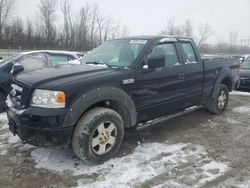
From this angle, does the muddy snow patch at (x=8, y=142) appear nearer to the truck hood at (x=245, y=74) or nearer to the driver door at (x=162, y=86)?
the driver door at (x=162, y=86)

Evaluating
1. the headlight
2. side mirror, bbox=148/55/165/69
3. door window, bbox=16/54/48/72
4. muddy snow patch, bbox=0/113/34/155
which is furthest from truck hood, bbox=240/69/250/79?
the headlight

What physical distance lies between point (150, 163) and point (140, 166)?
18 cm

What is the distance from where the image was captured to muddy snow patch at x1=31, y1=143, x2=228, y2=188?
11.4 ft

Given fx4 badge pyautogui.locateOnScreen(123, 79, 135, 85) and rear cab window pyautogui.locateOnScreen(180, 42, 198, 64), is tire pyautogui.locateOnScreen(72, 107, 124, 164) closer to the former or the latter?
fx4 badge pyautogui.locateOnScreen(123, 79, 135, 85)

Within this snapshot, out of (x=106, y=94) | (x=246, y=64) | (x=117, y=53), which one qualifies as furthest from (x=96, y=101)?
(x=246, y=64)

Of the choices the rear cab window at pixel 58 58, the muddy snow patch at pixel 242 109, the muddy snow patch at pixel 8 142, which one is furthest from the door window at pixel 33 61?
the muddy snow patch at pixel 242 109

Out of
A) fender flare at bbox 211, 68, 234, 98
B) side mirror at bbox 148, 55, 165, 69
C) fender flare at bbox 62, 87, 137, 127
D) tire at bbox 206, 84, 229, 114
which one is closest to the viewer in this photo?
fender flare at bbox 62, 87, 137, 127

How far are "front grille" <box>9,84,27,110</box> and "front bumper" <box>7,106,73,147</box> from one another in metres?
0.16

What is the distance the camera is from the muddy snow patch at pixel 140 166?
346 cm

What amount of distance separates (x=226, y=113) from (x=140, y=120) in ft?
10.5

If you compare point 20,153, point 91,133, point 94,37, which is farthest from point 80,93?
point 94,37

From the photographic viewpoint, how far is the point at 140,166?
3.82m

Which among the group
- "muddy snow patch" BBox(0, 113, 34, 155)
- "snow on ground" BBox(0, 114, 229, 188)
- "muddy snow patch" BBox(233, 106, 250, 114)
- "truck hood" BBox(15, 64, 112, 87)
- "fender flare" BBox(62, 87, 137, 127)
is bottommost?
"snow on ground" BBox(0, 114, 229, 188)

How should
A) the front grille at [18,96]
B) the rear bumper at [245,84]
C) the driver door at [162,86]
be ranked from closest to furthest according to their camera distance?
1. the front grille at [18,96]
2. the driver door at [162,86]
3. the rear bumper at [245,84]
